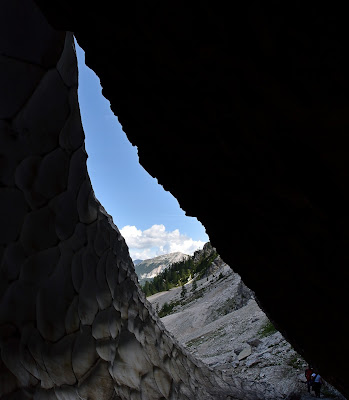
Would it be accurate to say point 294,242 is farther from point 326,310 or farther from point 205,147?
point 205,147

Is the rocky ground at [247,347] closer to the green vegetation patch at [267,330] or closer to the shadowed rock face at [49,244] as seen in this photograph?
the green vegetation patch at [267,330]

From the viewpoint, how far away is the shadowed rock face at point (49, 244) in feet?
5.74

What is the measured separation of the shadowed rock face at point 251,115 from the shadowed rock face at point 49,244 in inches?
17.8

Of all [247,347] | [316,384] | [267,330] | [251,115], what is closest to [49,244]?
[251,115]

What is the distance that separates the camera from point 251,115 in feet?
3.97

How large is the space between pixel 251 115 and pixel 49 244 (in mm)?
1646

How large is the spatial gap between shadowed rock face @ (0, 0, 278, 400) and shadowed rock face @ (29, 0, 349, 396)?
0.45 meters

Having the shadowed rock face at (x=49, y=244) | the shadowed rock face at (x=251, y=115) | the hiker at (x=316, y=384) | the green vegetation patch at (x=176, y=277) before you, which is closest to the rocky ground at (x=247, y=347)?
the hiker at (x=316, y=384)

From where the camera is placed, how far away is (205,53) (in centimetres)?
112

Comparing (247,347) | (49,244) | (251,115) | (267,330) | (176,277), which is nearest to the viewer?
(251,115)

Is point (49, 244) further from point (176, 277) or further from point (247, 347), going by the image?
point (176, 277)

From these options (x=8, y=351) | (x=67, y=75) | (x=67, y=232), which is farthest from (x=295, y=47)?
(x=8, y=351)

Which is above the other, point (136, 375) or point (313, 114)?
point (313, 114)

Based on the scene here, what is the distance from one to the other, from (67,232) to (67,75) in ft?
3.80
